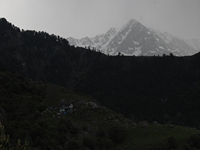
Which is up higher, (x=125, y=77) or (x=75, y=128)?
(x=75, y=128)

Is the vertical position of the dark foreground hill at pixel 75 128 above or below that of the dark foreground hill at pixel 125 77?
above

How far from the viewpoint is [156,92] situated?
152 m

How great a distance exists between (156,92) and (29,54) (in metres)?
108

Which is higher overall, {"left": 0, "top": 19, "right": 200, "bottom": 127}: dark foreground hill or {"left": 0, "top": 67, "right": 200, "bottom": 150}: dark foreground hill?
{"left": 0, "top": 67, "right": 200, "bottom": 150}: dark foreground hill

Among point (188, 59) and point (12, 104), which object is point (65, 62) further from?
point (12, 104)

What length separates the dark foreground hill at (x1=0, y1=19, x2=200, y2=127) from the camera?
132375 millimetres

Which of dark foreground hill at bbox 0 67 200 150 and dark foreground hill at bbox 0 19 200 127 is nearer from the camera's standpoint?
dark foreground hill at bbox 0 67 200 150

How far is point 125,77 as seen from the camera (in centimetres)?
17338

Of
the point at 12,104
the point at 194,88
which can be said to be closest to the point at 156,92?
the point at 194,88

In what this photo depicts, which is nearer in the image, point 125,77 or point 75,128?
point 75,128

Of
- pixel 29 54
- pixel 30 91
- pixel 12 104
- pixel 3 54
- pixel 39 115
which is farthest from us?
pixel 29 54

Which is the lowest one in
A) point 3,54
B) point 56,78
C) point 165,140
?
point 56,78

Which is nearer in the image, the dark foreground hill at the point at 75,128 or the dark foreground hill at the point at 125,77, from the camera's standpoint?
the dark foreground hill at the point at 75,128

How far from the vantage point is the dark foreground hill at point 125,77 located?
5212 inches
